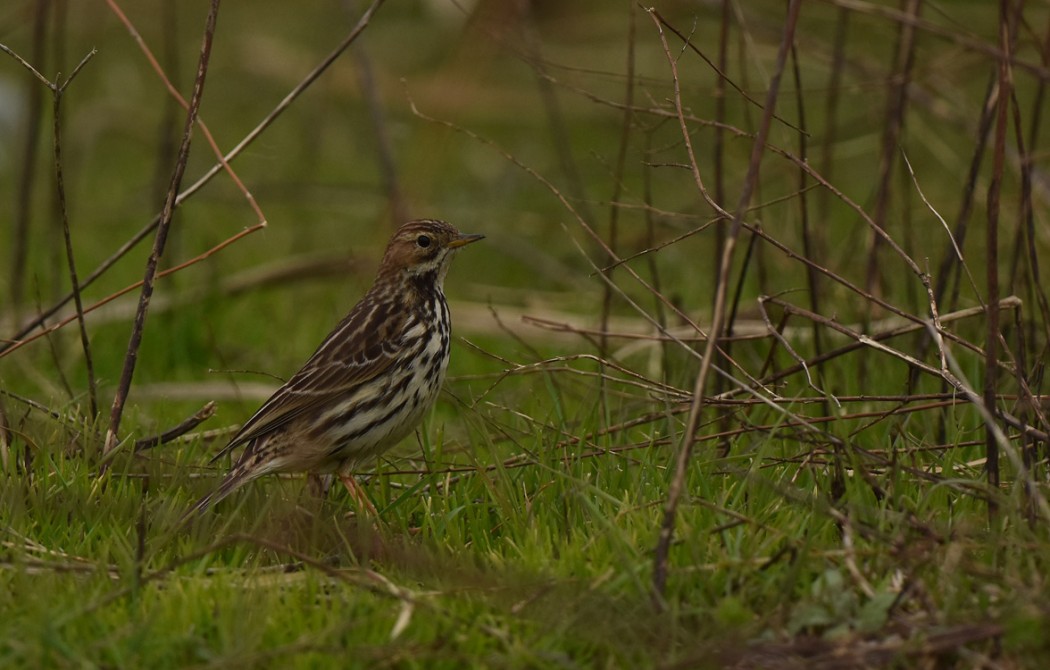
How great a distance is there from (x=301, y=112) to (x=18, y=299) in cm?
616

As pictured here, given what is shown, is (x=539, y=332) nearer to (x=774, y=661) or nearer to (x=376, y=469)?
(x=376, y=469)

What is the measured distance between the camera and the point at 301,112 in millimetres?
13992

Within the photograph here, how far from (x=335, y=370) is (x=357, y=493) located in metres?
0.70

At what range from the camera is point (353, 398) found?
5773 millimetres

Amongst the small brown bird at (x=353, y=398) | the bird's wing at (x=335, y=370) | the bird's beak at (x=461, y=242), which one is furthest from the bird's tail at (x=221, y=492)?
the bird's beak at (x=461, y=242)

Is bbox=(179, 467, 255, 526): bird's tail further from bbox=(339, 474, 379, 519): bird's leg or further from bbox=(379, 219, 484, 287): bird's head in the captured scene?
bbox=(379, 219, 484, 287): bird's head

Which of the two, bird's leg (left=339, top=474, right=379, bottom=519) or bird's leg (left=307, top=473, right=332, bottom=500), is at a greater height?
bird's leg (left=339, top=474, right=379, bottom=519)

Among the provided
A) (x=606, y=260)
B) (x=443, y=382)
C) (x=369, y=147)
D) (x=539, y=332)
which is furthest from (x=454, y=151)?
(x=443, y=382)

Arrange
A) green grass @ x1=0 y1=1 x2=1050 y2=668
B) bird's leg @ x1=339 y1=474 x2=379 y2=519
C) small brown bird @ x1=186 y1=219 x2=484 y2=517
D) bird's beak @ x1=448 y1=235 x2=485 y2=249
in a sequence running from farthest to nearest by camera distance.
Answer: bird's beak @ x1=448 y1=235 x2=485 y2=249 < small brown bird @ x1=186 y1=219 x2=484 y2=517 < bird's leg @ x1=339 y1=474 x2=379 y2=519 < green grass @ x1=0 y1=1 x2=1050 y2=668

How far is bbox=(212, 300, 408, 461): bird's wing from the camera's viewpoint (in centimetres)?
569

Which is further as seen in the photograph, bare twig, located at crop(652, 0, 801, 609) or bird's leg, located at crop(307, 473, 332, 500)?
bird's leg, located at crop(307, 473, 332, 500)

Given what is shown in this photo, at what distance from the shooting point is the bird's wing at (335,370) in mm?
5691

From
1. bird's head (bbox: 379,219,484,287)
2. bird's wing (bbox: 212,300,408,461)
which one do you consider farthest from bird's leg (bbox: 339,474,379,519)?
bird's head (bbox: 379,219,484,287)

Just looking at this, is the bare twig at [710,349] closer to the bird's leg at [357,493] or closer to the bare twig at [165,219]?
the bird's leg at [357,493]
